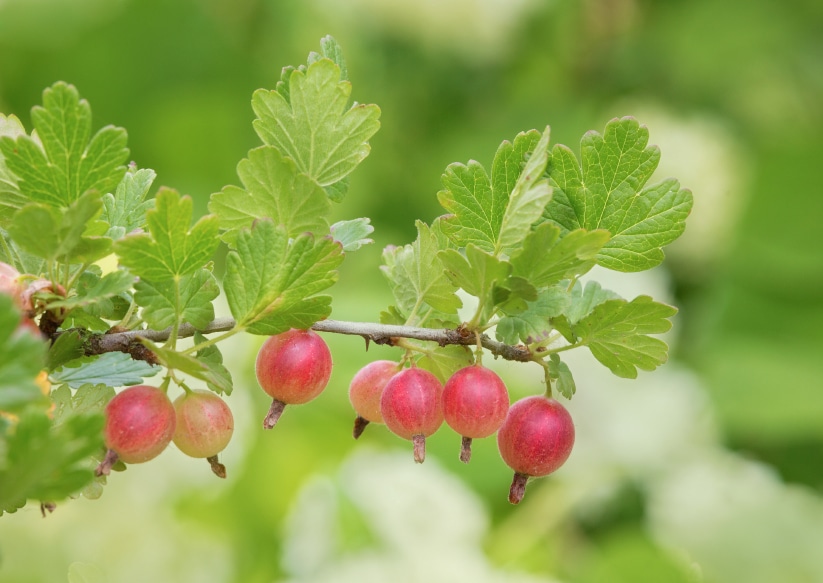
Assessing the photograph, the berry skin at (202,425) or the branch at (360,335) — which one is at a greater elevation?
the branch at (360,335)

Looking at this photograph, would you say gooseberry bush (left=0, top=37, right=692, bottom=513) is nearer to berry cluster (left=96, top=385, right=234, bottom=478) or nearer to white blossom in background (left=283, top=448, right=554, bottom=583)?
berry cluster (left=96, top=385, right=234, bottom=478)

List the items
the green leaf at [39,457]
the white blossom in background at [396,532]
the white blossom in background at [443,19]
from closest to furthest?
1. the green leaf at [39,457]
2. the white blossom in background at [396,532]
3. the white blossom in background at [443,19]

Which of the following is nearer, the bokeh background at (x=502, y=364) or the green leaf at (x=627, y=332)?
the green leaf at (x=627, y=332)

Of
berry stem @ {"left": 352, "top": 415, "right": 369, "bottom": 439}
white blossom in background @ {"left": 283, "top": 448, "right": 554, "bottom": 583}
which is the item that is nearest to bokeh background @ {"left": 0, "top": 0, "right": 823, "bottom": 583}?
white blossom in background @ {"left": 283, "top": 448, "right": 554, "bottom": 583}

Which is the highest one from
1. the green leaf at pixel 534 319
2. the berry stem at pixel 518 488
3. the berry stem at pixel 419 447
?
the green leaf at pixel 534 319

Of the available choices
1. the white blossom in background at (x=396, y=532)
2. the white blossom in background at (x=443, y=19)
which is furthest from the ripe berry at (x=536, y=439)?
the white blossom in background at (x=443, y=19)

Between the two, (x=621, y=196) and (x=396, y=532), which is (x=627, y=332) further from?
(x=396, y=532)

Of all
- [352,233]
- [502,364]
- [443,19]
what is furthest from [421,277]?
[443,19]

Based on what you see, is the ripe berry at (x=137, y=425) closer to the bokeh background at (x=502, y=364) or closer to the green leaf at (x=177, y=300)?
the green leaf at (x=177, y=300)
